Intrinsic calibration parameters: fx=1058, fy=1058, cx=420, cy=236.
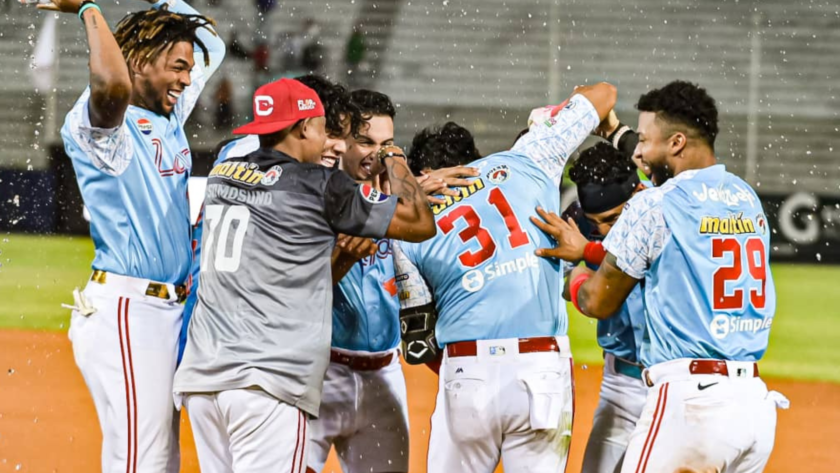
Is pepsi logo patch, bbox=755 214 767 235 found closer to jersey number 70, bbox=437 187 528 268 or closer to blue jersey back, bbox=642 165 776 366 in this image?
blue jersey back, bbox=642 165 776 366

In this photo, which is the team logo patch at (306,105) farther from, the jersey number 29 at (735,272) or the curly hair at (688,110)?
the jersey number 29 at (735,272)

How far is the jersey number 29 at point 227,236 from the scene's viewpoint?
417cm

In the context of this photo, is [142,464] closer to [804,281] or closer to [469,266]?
Answer: [469,266]

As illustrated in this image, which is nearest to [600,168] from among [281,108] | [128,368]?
[281,108]

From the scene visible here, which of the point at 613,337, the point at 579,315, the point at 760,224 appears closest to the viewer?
the point at 760,224

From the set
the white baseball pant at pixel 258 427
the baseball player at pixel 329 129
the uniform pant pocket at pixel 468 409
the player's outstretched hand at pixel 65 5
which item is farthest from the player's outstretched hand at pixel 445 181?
the player's outstretched hand at pixel 65 5

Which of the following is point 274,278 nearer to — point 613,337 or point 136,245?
point 136,245

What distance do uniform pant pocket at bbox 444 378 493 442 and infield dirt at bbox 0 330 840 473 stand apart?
2.45 m

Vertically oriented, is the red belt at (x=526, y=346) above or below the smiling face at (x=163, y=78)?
below

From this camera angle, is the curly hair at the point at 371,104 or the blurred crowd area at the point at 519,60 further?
the blurred crowd area at the point at 519,60

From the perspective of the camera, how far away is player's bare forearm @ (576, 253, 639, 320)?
452 cm

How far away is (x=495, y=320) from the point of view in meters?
4.64

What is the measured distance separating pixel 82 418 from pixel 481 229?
4.94 meters

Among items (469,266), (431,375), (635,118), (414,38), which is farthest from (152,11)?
(414,38)
